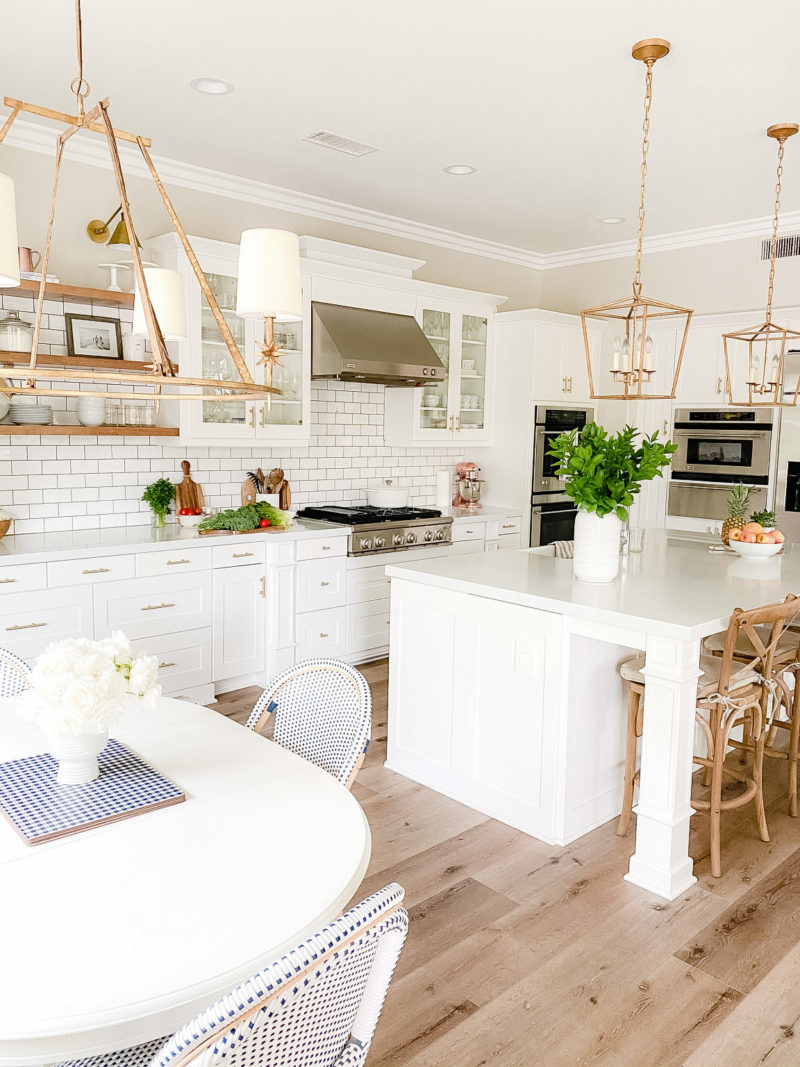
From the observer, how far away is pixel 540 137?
13.1 ft

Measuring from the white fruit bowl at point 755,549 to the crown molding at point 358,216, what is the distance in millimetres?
2641

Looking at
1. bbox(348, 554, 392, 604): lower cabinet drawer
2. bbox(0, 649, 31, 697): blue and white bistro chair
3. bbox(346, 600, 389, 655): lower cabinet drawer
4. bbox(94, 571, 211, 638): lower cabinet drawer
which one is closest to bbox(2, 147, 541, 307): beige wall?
bbox(94, 571, 211, 638): lower cabinet drawer

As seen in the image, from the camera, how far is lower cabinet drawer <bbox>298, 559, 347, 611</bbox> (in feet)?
15.6

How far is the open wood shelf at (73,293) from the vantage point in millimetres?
3836

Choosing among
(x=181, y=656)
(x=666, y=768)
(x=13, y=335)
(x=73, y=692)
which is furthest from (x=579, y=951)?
(x=13, y=335)

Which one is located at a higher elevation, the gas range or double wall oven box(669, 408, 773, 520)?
double wall oven box(669, 408, 773, 520)

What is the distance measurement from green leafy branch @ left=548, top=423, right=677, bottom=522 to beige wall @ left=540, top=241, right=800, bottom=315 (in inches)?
123

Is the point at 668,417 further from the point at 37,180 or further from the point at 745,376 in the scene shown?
the point at 37,180

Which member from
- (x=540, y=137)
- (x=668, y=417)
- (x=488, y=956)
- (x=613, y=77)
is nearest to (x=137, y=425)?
(x=540, y=137)

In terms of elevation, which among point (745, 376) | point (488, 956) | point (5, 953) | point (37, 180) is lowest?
point (488, 956)

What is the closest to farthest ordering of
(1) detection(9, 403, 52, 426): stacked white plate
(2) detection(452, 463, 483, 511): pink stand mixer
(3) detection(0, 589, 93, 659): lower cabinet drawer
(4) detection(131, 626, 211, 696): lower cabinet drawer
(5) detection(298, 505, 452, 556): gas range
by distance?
(3) detection(0, 589, 93, 659): lower cabinet drawer → (1) detection(9, 403, 52, 426): stacked white plate → (4) detection(131, 626, 211, 696): lower cabinet drawer → (5) detection(298, 505, 452, 556): gas range → (2) detection(452, 463, 483, 511): pink stand mixer

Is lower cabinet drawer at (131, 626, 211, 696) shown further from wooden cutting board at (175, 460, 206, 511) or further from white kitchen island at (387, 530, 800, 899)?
white kitchen island at (387, 530, 800, 899)

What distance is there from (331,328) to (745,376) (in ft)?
9.65

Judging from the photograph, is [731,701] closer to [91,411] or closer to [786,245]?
[91,411]
